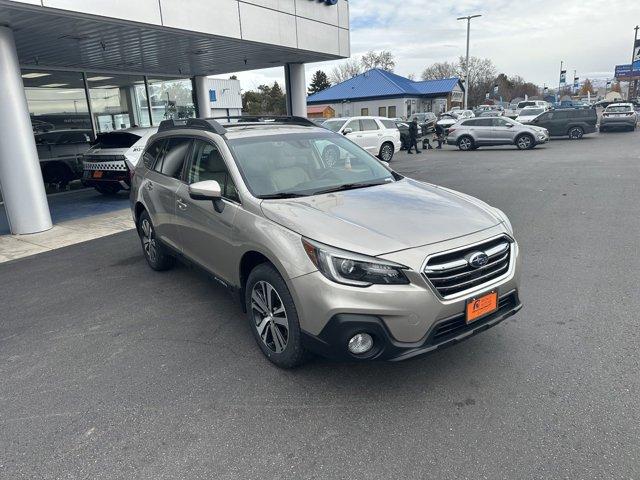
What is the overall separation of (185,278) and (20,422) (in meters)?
2.60

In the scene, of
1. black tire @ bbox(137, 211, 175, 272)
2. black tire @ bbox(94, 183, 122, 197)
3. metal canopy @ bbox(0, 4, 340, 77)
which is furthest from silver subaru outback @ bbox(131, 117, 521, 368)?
black tire @ bbox(94, 183, 122, 197)

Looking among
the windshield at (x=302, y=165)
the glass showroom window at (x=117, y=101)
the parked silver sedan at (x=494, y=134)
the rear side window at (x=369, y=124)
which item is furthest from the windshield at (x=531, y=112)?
the windshield at (x=302, y=165)

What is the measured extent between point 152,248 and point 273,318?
115 inches

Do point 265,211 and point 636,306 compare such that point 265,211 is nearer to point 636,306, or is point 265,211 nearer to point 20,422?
point 20,422

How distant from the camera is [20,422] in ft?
9.71

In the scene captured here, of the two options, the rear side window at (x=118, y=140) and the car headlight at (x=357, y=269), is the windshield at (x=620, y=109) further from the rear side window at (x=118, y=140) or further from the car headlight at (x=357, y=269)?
the car headlight at (x=357, y=269)

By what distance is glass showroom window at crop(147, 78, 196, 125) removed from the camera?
1688cm

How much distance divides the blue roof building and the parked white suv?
1234 inches

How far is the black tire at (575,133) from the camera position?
937 inches

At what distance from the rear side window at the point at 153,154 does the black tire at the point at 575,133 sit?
79.5 ft

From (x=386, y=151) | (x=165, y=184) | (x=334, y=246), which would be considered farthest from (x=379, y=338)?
(x=386, y=151)

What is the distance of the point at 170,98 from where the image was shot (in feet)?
57.7

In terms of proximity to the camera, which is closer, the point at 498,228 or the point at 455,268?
the point at 455,268

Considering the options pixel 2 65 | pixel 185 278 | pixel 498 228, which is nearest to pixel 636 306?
pixel 498 228
